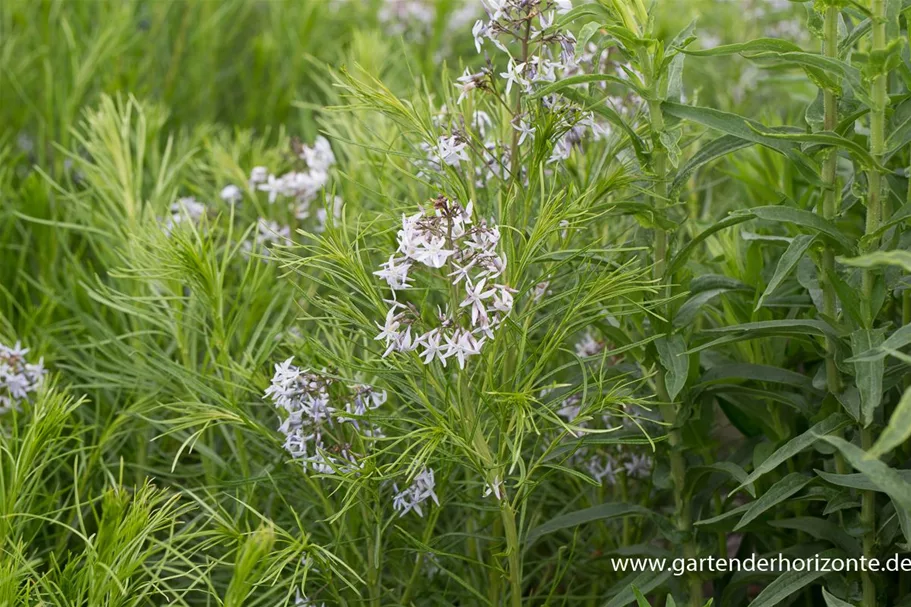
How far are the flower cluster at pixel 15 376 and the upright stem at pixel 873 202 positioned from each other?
139 cm

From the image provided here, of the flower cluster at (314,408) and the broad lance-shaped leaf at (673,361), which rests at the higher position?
the broad lance-shaped leaf at (673,361)

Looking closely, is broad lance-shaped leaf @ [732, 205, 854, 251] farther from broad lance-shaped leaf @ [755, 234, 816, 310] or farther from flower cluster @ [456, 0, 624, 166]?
Result: flower cluster @ [456, 0, 624, 166]

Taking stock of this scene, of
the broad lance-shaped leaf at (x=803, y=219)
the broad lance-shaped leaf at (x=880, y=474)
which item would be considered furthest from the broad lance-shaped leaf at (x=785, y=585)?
the broad lance-shaped leaf at (x=803, y=219)

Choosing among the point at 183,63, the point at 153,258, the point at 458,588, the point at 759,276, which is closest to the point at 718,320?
the point at 759,276

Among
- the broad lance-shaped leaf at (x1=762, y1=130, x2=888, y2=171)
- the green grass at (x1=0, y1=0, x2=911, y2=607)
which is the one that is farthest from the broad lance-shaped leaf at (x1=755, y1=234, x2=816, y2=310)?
the broad lance-shaped leaf at (x1=762, y1=130, x2=888, y2=171)

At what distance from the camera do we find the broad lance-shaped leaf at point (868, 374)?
1268 millimetres

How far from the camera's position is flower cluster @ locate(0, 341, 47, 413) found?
1.80m

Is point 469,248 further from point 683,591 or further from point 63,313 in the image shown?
point 63,313

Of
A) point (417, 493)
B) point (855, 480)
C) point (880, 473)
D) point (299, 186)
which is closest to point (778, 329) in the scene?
point (855, 480)

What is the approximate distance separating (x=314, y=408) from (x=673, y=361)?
1.77 feet

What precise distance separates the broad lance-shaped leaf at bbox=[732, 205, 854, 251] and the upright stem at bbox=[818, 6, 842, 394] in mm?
49

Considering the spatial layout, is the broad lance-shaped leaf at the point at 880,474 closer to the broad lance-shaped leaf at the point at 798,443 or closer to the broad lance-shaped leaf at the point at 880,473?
the broad lance-shaped leaf at the point at 880,473

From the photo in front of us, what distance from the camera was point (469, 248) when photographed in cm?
134

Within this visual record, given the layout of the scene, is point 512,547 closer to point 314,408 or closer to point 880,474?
point 314,408
